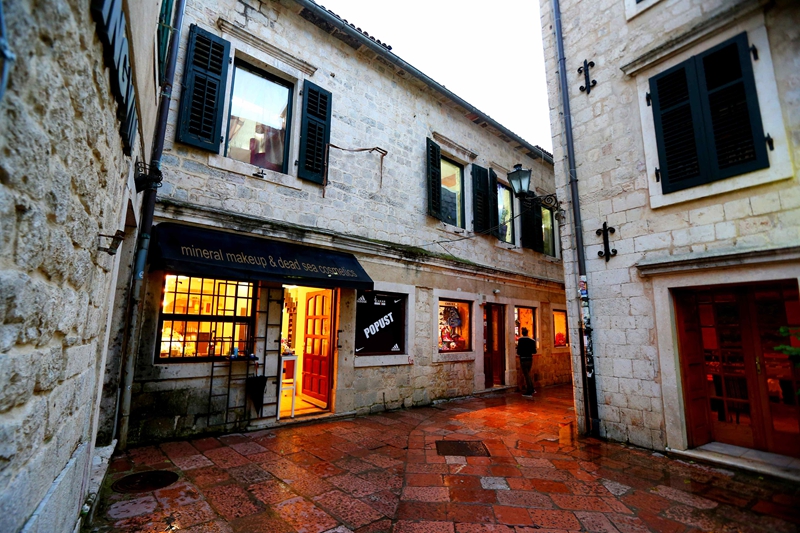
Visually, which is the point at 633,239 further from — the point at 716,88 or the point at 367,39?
the point at 367,39

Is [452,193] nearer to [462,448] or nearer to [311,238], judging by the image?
[311,238]

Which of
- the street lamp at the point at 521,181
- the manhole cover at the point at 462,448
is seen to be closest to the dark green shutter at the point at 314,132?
the street lamp at the point at 521,181

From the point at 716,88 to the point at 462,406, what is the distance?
6.91 m

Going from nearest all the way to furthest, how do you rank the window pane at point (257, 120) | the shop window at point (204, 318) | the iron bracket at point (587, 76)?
the shop window at point (204, 318), the iron bracket at point (587, 76), the window pane at point (257, 120)

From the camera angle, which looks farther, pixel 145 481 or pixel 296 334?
pixel 296 334

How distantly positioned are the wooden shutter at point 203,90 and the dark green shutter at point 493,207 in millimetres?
7064

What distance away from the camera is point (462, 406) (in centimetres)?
827

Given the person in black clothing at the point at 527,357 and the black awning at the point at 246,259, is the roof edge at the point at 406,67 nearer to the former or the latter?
the black awning at the point at 246,259

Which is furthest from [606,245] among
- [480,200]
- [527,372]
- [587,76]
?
[527,372]

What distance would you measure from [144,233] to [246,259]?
1307mm

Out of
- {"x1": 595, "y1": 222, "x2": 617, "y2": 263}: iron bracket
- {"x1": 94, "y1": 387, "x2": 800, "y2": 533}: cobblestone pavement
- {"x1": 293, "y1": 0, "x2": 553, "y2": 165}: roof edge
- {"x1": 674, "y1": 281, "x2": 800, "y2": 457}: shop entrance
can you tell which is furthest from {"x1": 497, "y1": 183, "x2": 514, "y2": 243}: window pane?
{"x1": 94, "y1": 387, "x2": 800, "y2": 533}: cobblestone pavement

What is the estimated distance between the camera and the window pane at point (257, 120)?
6.56m

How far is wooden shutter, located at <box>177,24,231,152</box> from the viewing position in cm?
582

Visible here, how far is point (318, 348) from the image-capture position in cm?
770
